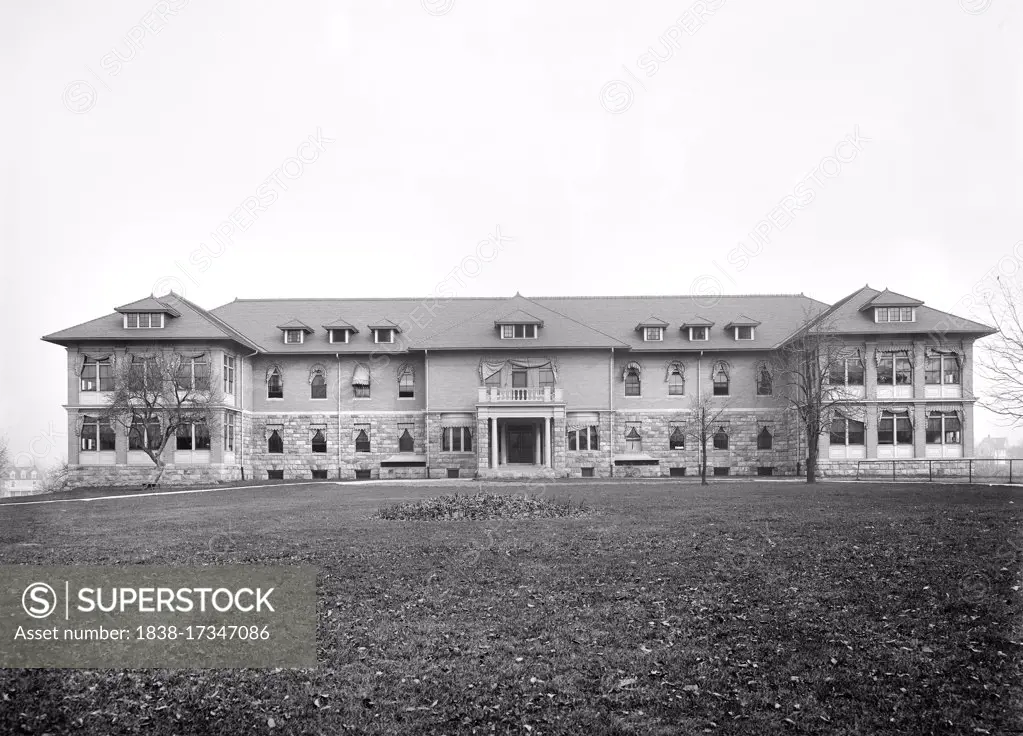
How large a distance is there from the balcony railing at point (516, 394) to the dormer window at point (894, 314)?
1755 cm

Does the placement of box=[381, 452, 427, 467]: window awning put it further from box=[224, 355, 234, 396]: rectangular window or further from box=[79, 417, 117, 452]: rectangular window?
box=[79, 417, 117, 452]: rectangular window

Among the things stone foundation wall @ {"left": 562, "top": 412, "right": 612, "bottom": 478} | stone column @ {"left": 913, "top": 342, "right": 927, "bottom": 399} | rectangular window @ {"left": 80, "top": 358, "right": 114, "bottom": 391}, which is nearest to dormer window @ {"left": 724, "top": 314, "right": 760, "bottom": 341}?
stone column @ {"left": 913, "top": 342, "right": 927, "bottom": 399}

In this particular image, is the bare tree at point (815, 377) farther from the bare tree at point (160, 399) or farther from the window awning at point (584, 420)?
the bare tree at point (160, 399)

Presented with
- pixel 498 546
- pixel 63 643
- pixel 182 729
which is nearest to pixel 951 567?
pixel 498 546

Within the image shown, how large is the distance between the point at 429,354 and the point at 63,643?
34.8 meters

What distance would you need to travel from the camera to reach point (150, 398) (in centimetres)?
3616

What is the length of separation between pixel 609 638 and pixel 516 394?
32049 mm

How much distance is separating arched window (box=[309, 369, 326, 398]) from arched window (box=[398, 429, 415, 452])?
16.6 ft

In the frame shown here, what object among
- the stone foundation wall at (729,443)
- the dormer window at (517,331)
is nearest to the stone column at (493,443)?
the dormer window at (517,331)

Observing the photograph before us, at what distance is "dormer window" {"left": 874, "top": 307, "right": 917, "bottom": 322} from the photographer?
39531 millimetres

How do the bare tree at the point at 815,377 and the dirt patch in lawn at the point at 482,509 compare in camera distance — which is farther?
the bare tree at the point at 815,377

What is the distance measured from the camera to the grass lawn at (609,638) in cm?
595

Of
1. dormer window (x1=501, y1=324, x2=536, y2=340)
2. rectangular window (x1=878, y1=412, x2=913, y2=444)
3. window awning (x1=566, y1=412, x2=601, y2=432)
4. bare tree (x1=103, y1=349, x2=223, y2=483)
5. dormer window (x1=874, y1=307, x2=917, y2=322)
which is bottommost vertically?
rectangular window (x1=878, y1=412, x2=913, y2=444)

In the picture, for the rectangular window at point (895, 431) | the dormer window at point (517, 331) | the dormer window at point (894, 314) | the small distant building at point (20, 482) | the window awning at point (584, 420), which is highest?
the dormer window at point (894, 314)
